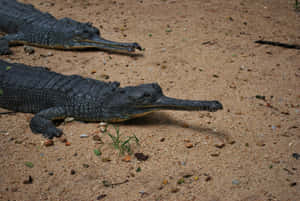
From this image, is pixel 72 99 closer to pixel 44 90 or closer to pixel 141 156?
pixel 44 90

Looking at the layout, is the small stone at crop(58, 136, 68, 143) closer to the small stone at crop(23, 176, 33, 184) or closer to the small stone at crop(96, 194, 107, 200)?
the small stone at crop(23, 176, 33, 184)

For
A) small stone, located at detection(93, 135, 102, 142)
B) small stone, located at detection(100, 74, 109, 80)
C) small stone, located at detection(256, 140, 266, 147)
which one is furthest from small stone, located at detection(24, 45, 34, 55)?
small stone, located at detection(256, 140, 266, 147)

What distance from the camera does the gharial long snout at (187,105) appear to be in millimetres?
3059

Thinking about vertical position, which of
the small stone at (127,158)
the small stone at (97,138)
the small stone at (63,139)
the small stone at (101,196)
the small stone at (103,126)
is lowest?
the small stone at (101,196)

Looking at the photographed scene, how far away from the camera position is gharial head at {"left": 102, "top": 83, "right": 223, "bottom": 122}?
3.20 metres

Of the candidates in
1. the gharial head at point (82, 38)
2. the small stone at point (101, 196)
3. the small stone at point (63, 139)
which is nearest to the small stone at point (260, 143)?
the small stone at point (101, 196)

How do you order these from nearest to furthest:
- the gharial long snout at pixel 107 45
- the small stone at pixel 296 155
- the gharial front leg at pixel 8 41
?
the small stone at pixel 296 155
the gharial long snout at pixel 107 45
the gharial front leg at pixel 8 41

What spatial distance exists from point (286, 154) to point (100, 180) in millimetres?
1989

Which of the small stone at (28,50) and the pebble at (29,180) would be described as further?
the small stone at (28,50)

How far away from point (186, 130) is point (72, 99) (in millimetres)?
1519

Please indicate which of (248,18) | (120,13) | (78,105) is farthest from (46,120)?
(248,18)

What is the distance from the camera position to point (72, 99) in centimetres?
358

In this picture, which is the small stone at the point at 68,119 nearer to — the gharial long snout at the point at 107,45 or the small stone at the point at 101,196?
the small stone at the point at 101,196

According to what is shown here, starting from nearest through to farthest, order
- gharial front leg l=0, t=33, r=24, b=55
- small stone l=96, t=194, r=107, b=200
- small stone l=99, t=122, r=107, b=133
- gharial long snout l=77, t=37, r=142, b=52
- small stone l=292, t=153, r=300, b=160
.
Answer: small stone l=96, t=194, r=107, b=200 → small stone l=292, t=153, r=300, b=160 → small stone l=99, t=122, r=107, b=133 → gharial long snout l=77, t=37, r=142, b=52 → gharial front leg l=0, t=33, r=24, b=55
